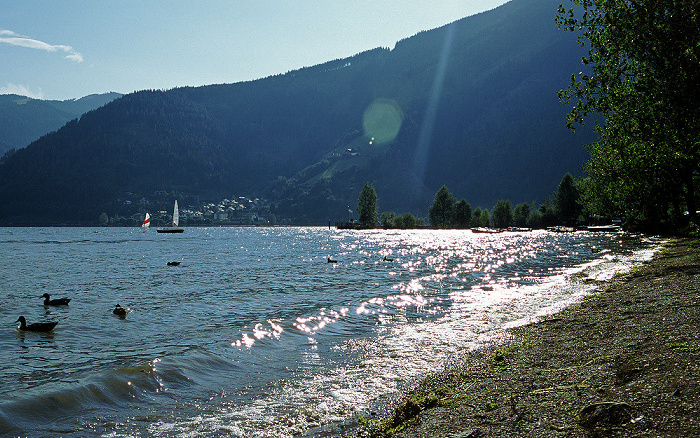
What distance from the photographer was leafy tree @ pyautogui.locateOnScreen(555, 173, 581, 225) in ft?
617

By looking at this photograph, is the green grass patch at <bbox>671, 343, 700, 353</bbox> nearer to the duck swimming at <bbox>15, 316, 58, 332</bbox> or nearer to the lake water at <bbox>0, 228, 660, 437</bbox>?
the lake water at <bbox>0, 228, 660, 437</bbox>

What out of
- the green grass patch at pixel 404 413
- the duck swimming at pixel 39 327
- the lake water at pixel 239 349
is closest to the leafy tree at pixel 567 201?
the lake water at pixel 239 349

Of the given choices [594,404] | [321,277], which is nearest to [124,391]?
[594,404]

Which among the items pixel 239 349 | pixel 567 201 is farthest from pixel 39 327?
pixel 567 201

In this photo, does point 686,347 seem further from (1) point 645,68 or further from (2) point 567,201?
(2) point 567,201

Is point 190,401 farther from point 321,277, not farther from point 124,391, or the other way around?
point 321,277

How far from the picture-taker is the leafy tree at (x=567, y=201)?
188000mm

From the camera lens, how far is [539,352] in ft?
43.3

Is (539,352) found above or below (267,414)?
above

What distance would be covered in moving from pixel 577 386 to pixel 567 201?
676ft

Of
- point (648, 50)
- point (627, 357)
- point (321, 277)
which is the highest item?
point (648, 50)

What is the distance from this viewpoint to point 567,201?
192500 millimetres

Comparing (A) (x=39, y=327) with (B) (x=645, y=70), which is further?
(B) (x=645, y=70)

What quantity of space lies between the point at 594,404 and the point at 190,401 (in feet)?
33.5
